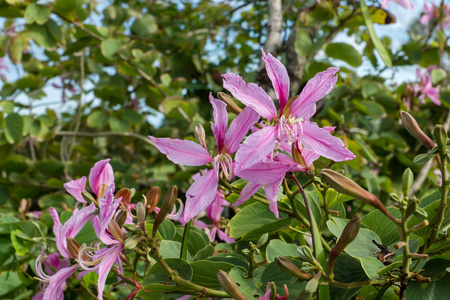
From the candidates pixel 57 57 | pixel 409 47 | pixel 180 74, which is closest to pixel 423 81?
pixel 409 47

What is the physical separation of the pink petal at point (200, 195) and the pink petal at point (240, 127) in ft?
0.17

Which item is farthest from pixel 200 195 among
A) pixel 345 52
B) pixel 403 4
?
pixel 403 4

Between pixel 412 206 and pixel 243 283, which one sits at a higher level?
pixel 412 206

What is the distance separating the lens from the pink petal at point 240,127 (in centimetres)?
54

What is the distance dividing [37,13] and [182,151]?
1427mm

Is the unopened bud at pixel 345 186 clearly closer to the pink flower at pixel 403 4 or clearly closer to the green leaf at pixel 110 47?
the pink flower at pixel 403 4

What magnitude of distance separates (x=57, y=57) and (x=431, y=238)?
202cm

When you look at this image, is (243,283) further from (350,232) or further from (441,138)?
(441,138)

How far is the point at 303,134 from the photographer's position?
0.53 m

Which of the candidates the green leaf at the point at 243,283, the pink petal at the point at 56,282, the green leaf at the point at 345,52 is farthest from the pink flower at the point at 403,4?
the pink petal at the point at 56,282

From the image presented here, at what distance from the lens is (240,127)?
55cm

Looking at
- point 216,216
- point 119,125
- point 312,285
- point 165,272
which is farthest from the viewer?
point 119,125

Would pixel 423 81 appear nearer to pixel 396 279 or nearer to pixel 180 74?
pixel 180 74

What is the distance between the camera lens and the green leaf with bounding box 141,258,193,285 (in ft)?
1.73
